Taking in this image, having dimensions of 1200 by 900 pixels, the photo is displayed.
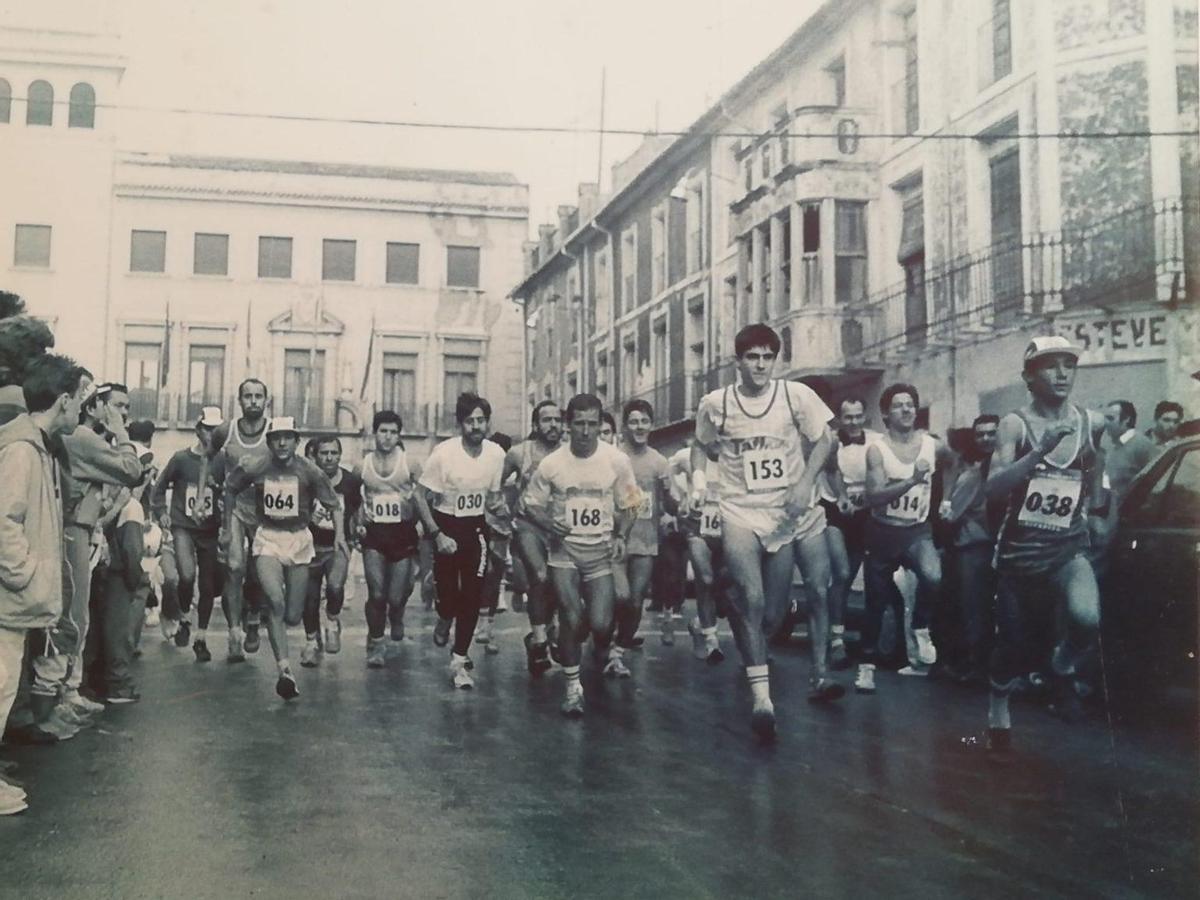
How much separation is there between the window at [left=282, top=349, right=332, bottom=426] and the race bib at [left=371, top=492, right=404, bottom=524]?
3090mm

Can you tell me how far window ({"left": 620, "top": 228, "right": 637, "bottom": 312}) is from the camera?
90.4 feet

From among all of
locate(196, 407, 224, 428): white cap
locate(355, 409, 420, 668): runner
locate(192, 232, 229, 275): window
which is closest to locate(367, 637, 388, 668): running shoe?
locate(355, 409, 420, 668): runner

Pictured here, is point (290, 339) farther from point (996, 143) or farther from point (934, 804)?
point (934, 804)

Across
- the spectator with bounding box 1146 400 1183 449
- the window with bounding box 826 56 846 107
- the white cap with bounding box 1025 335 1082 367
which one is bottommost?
the spectator with bounding box 1146 400 1183 449

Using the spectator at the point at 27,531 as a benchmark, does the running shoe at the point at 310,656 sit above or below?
below

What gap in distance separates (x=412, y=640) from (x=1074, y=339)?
6643 millimetres

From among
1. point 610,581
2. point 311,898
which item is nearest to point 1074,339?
point 610,581

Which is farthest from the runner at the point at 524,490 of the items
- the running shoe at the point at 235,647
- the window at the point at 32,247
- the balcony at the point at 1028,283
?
the balcony at the point at 1028,283

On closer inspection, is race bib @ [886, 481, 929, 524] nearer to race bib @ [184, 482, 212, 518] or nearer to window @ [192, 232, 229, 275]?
race bib @ [184, 482, 212, 518]

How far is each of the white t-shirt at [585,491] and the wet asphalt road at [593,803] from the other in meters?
1.07

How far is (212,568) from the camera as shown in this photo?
1121 cm

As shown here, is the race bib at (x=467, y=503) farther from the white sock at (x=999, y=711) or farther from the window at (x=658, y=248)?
the window at (x=658, y=248)

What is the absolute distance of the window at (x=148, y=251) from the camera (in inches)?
413

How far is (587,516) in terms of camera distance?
25.8 feet
